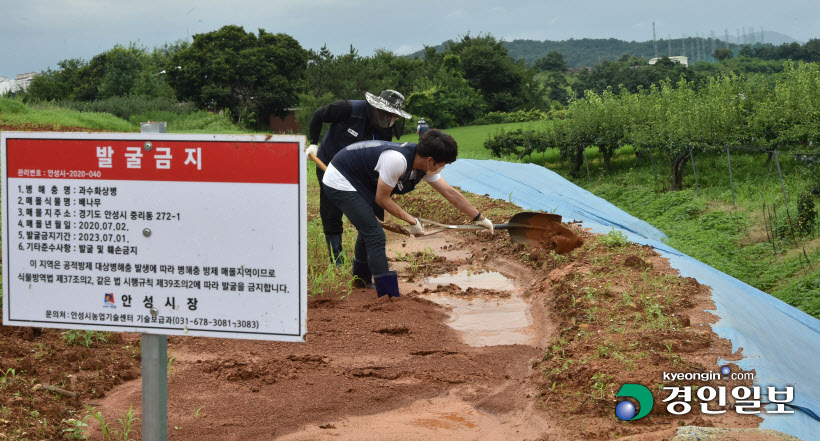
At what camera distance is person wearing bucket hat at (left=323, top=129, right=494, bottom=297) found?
16.3 feet

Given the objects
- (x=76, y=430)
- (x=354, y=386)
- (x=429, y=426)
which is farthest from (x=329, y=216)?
(x=76, y=430)

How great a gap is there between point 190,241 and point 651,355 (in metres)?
2.74

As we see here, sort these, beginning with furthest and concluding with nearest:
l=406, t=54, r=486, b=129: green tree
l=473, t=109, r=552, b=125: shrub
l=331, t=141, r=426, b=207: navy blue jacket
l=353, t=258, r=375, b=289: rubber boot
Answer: l=473, t=109, r=552, b=125: shrub < l=406, t=54, r=486, b=129: green tree < l=353, t=258, r=375, b=289: rubber boot < l=331, t=141, r=426, b=207: navy blue jacket

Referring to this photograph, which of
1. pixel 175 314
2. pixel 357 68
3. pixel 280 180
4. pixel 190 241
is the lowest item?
pixel 175 314

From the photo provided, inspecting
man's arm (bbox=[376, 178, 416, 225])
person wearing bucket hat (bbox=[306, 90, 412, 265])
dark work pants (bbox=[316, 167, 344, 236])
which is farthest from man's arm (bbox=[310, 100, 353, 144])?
man's arm (bbox=[376, 178, 416, 225])

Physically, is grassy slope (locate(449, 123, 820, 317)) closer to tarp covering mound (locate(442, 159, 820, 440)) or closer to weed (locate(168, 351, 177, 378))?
tarp covering mound (locate(442, 159, 820, 440))

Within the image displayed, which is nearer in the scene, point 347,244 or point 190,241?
point 190,241

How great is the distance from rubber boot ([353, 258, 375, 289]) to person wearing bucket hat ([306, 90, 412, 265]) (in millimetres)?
210

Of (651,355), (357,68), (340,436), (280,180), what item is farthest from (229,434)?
(357,68)

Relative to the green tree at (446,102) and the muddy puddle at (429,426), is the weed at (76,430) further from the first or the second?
the green tree at (446,102)

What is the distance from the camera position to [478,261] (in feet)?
25.7

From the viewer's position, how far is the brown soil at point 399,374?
347 centimetres

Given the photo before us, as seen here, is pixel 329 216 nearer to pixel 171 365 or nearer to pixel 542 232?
pixel 542 232

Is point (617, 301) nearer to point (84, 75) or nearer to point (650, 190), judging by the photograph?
point (650, 190)
